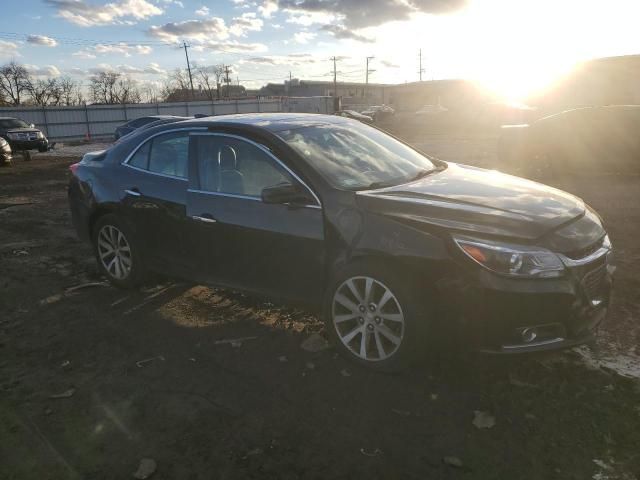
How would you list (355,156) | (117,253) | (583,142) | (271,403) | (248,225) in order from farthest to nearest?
(583,142), (117,253), (355,156), (248,225), (271,403)

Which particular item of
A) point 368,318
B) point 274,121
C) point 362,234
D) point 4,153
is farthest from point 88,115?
point 368,318

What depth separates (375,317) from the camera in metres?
3.38

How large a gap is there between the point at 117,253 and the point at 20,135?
852 inches

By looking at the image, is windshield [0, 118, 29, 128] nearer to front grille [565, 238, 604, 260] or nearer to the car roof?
the car roof

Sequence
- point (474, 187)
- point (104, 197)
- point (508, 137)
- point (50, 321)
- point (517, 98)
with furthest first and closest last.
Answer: point (517, 98) < point (508, 137) < point (104, 197) < point (50, 321) < point (474, 187)

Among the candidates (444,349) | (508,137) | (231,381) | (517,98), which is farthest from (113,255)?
(517,98)

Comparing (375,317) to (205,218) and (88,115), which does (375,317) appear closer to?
(205,218)

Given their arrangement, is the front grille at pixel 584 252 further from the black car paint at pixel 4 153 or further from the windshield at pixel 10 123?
the windshield at pixel 10 123

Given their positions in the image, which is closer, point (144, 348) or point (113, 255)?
point (144, 348)

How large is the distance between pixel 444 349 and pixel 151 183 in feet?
9.66

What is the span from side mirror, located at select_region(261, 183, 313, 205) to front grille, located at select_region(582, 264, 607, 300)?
180cm

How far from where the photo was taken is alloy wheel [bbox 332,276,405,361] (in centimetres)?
331

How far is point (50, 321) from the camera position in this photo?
4527 millimetres

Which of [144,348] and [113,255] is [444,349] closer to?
[144,348]
